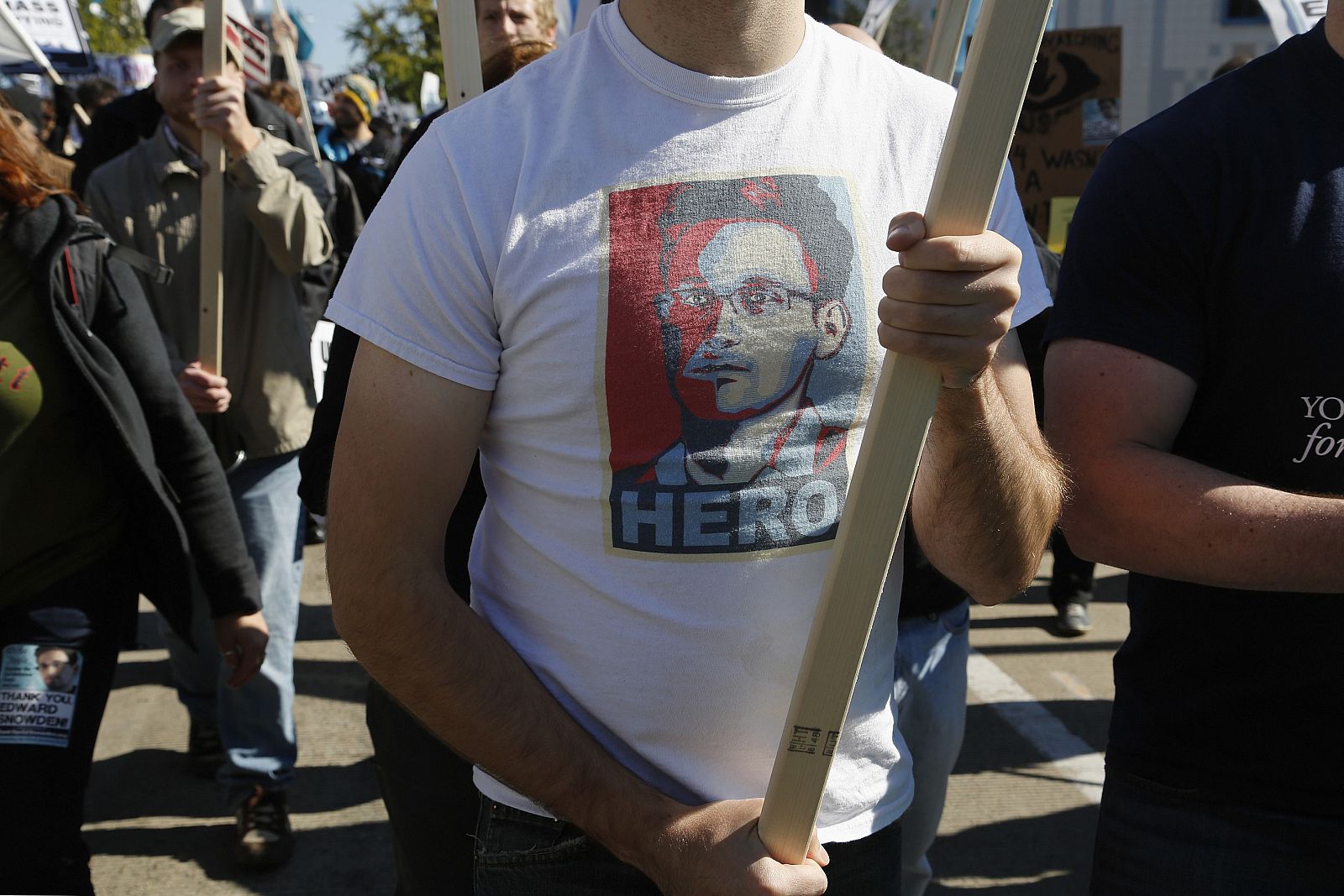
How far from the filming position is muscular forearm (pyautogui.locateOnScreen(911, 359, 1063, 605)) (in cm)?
130

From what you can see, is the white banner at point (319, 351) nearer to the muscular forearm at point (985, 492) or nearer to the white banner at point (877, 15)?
the white banner at point (877, 15)

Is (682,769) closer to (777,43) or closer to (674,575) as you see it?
(674,575)

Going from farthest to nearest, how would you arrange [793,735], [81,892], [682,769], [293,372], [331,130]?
[331,130], [293,372], [81,892], [682,769], [793,735]

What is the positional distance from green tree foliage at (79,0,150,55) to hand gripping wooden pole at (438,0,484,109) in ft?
114

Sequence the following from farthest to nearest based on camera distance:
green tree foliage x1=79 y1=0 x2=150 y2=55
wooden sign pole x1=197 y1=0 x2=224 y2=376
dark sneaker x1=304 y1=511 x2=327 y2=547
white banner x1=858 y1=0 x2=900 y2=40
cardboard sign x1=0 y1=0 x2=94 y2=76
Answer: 1. green tree foliage x1=79 y1=0 x2=150 y2=55
2. cardboard sign x1=0 y1=0 x2=94 y2=76
3. dark sneaker x1=304 y1=511 x2=327 y2=547
4. white banner x1=858 y1=0 x2=900 y2=40
5. wooden sign pole x1=197 y1=0 x2=224 y2=376

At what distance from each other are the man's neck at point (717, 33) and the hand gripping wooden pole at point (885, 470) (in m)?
0.35

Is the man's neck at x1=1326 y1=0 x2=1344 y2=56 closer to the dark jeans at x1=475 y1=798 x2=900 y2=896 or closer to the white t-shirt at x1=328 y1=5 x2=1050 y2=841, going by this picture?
the white t-shirt at x1=328 y1=5 x2=1050 y2=841

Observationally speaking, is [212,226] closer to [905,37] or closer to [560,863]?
[560,863]

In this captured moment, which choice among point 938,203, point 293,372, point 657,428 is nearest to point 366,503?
point 657,428

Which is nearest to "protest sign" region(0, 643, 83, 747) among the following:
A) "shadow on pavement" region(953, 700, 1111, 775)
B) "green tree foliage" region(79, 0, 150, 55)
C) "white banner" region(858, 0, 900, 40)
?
"shadow on pavement" region(953, 700, 1111, 775)

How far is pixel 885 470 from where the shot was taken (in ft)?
3.55

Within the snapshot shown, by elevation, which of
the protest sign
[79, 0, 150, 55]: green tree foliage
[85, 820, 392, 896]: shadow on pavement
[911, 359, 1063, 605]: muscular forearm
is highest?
[911, 359, 1063, 605]: muscular forearm

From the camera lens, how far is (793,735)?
3.84 ft

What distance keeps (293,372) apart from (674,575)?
99.3 inches
